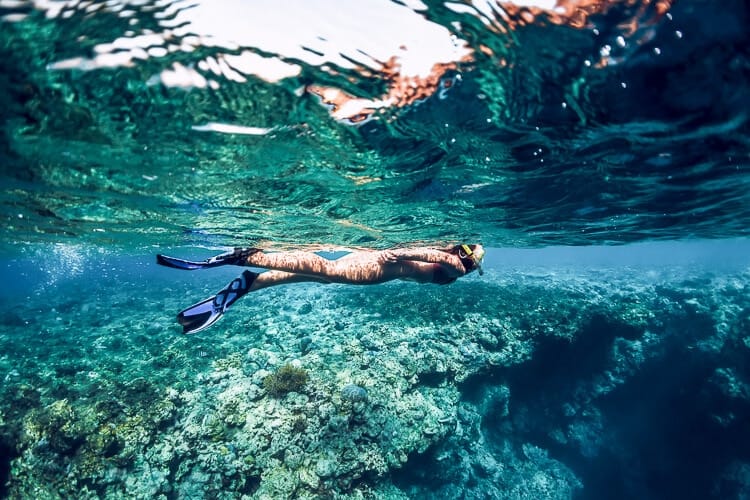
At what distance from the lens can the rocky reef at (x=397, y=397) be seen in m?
9.27

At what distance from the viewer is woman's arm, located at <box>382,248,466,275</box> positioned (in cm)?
734

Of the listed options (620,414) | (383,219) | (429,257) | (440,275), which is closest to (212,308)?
(429,257)

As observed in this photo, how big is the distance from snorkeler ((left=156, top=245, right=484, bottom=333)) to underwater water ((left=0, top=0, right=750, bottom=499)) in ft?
8.32

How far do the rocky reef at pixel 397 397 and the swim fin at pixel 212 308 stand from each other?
17.7ft

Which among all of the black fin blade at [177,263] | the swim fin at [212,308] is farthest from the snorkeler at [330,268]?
the black fin blade at [177,263]

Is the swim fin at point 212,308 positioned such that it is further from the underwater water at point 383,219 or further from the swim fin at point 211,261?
the underwater water at point 383,219

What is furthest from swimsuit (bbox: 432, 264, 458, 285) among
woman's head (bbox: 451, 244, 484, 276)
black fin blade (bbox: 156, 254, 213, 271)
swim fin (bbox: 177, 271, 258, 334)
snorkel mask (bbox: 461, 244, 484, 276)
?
black fin blade (bbox: 156, 254, 213, 271)

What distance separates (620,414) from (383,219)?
688 inches

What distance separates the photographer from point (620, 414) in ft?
59.5

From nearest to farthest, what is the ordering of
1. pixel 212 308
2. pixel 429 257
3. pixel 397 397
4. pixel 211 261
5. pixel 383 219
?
1. pixel 211 261
2. pixel 212 308
3. pixel 429 257
4. pixel 397 397
5. pixel 383 219

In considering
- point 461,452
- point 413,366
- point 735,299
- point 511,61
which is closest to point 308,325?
point 413,366

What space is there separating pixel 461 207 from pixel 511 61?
7.92 metres

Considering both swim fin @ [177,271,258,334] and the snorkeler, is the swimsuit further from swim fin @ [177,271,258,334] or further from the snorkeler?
swim fin @ [177,271,258,334]

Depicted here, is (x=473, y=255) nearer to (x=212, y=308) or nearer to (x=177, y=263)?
(x=212, y=308)
